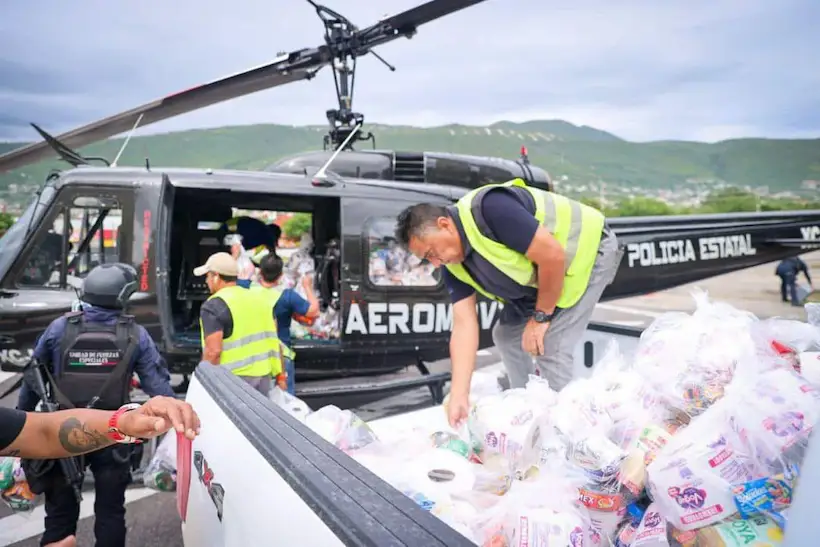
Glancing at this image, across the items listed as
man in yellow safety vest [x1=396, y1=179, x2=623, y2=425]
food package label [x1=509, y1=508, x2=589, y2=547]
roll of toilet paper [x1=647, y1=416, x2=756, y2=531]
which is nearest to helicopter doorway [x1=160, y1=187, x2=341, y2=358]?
man in yellow safety vest [x1=396, y1=179, x2=623, y2=425]

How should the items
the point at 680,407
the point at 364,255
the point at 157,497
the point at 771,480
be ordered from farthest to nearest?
the point at 364,255 → the point at 157,497 → the point at 680,407 → the point at 771,480

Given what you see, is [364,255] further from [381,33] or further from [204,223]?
[204,223]

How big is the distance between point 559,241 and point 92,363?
2.29 metres

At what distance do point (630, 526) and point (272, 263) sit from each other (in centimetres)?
351

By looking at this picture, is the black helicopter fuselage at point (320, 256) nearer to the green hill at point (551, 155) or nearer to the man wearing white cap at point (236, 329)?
the man wearing white cap at point (236, 329)

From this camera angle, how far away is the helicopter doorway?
5410mm

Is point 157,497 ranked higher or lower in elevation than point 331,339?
lower

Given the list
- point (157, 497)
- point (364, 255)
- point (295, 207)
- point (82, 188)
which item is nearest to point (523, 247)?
point (364, 255)

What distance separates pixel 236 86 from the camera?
5.80 meters

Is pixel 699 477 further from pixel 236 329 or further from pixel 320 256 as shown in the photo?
pixel 320 256

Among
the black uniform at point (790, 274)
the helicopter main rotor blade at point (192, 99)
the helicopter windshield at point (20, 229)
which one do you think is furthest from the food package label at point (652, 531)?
the black uniform at point (790, 274)

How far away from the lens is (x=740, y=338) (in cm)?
189

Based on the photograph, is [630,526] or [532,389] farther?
[532,389]

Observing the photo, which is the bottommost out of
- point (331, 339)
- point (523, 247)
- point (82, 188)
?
point (331, 339)
